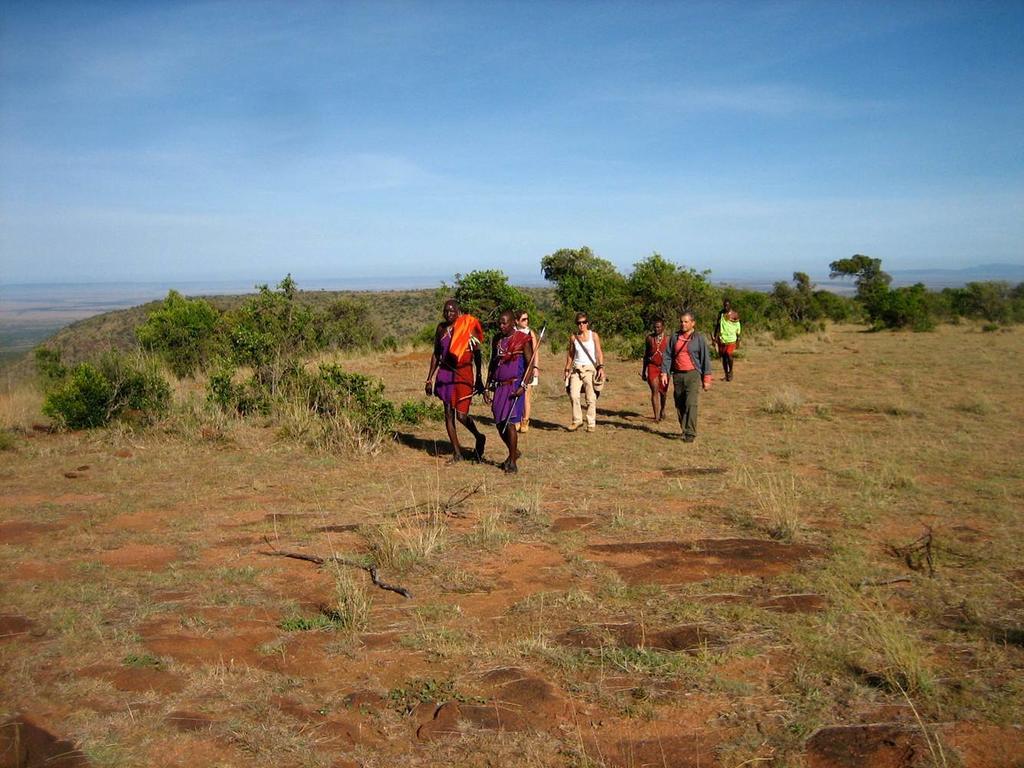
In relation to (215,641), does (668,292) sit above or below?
above

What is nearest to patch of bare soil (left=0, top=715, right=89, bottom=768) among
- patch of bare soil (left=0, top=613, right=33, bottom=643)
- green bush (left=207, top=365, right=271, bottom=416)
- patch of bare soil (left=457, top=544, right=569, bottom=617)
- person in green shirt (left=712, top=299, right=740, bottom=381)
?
patch of bare soil (left=0, top=613, right=33, bottom=643)

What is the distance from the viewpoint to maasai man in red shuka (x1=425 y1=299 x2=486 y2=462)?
8.70 m

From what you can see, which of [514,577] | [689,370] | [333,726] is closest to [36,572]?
[333,726]

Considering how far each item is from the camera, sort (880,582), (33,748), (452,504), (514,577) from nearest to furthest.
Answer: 1. (33,748)
2. (880,582)
3. (514,577)
4. (452,504)

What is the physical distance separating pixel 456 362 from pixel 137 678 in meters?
5.26

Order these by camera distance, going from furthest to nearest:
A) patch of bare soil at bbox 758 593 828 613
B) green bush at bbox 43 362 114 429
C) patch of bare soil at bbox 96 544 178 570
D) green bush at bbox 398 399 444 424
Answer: green bush at bbox 398 399 444 424 → green bush at bbox 43 362 114 429 → patch of bare soil at bbox 96 544 178 570 → patch of bare soil at bbox 758 593 828 613

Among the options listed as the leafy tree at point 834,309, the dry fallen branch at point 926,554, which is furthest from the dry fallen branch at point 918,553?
the leafy tree at point 834,309

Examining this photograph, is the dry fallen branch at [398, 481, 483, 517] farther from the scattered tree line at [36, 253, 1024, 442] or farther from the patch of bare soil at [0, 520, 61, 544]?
the patch of bare soil at [0, 520, 61, 544]

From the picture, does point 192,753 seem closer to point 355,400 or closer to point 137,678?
point 137,678

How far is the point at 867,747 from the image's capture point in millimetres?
3334

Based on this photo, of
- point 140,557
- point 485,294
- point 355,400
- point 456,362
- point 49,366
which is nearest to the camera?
point 140,557

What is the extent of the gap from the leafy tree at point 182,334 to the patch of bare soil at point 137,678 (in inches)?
547

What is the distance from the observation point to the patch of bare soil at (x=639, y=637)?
169 inches

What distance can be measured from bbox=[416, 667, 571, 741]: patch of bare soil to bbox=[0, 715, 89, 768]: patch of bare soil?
1424 millimetres
